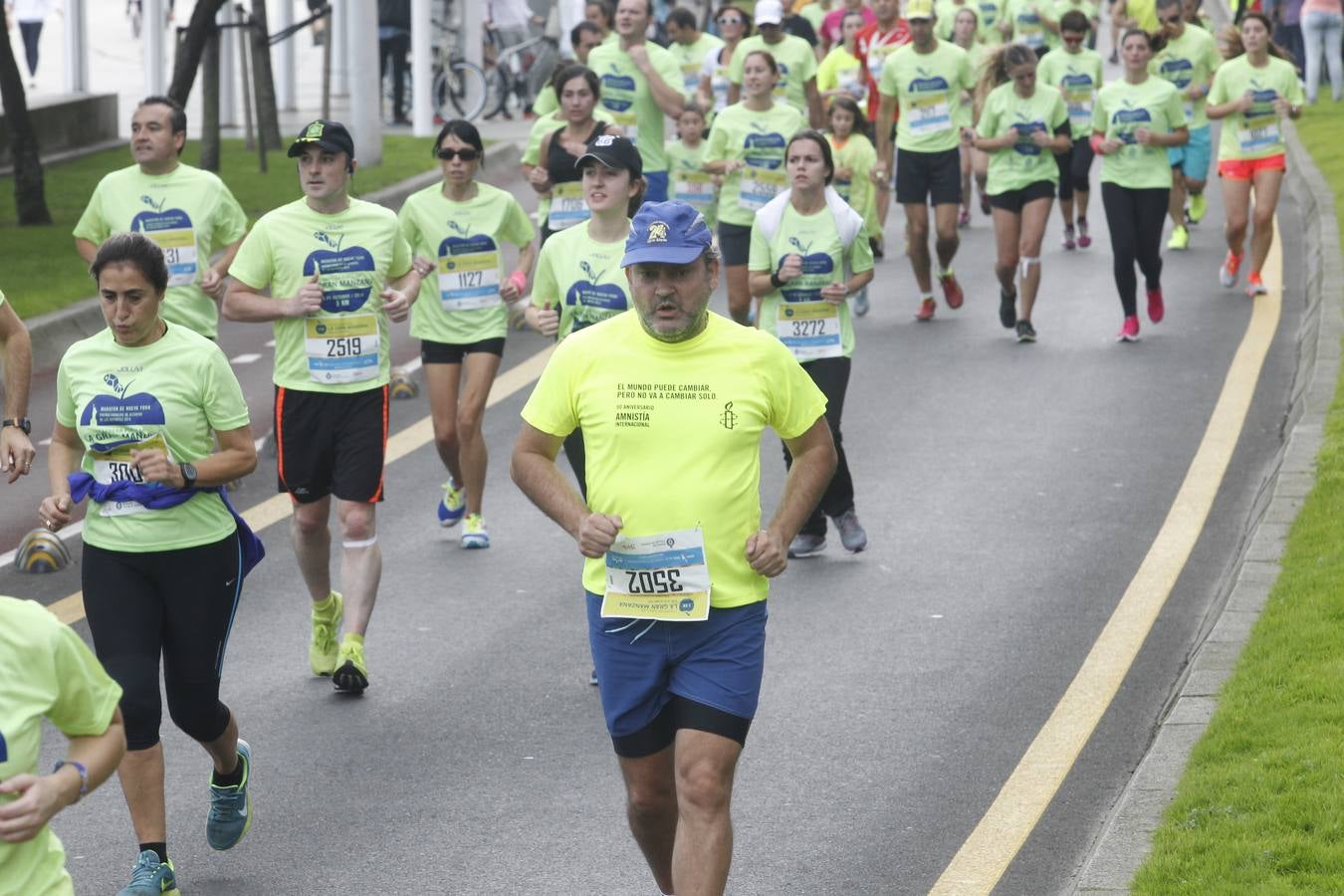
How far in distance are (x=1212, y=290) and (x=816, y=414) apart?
501 inches

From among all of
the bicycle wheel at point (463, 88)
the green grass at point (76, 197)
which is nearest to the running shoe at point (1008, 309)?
the green grass at point (76, 197)

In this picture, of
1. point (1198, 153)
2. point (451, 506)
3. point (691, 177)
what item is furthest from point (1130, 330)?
point (451, 506)

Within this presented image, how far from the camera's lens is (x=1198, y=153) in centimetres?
1984

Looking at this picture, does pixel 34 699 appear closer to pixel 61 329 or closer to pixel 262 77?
pixel 61 329

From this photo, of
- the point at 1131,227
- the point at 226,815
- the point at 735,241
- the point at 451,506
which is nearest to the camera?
the point at 226,815

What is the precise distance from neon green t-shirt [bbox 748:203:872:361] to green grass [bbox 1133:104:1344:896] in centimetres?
235

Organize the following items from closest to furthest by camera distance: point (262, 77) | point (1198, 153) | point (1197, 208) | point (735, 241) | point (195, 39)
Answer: point (735, 241), point (195, 39), point (1198, 153), point (1197, 208), point (262, 77)

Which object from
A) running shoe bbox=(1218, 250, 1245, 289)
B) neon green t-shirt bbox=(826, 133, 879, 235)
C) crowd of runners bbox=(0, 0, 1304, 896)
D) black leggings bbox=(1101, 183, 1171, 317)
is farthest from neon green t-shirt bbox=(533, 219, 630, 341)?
running shoe bbox=(1218, 250, 1245, 289)

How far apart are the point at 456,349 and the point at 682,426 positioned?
535 centimetres

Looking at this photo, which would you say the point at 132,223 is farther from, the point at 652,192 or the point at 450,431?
the point at 652,192

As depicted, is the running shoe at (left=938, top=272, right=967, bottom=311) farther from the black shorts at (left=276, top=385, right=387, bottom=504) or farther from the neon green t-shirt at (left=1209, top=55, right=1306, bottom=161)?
the black shorts at (left=276, top=385, right=387, bottom=504)

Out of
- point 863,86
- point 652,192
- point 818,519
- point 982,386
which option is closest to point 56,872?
point 818,519

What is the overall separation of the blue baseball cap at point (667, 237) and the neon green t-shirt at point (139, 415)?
159 cm

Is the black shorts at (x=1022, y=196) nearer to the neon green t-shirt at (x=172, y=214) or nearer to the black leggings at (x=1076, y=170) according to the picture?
the black leggings at (x=1076, y=170)
